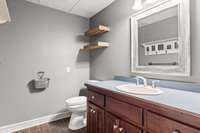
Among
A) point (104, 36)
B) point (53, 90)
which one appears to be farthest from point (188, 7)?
point (53, 90)

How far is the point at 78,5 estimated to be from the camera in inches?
94.3

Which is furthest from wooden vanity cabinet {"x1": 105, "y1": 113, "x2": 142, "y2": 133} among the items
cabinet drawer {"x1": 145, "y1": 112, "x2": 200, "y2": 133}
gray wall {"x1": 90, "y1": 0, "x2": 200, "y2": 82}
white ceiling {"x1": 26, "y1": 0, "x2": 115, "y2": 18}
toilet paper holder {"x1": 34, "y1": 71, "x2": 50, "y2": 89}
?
white ceiling {"x1": 26, "y1": 0, "x2": 115, "y2": 18}

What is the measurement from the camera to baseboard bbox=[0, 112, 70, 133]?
209 cm

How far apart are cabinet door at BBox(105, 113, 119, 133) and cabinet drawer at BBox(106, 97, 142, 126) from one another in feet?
0.21

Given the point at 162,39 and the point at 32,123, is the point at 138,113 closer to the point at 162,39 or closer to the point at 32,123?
the point at 162,39

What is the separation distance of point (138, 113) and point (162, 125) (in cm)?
21

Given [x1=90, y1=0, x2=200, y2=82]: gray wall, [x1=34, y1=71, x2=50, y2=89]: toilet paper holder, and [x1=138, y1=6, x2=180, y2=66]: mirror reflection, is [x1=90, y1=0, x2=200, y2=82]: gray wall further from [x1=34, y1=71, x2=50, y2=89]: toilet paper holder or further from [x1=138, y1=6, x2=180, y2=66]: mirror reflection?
[x1=34, y1=71, x2=50, y2=89]: toilet paper holder

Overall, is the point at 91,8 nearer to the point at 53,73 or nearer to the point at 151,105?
the point at 53,73

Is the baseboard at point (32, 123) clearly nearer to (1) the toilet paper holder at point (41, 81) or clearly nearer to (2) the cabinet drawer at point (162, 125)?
(1) the toilet paper holder at point (41, 81)

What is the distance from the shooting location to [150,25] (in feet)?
5.45

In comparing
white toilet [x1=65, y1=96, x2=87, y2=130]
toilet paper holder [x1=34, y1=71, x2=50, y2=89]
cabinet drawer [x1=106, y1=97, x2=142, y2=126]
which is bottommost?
white toilet [x1=65, y1=96, x2=87, y2=130]

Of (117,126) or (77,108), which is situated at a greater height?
(117,126)

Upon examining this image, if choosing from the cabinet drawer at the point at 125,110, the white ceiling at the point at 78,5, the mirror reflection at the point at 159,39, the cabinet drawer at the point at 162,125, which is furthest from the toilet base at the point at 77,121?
the white ceiling at the point at 78,5

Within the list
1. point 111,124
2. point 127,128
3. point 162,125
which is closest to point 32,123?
point 111,124
